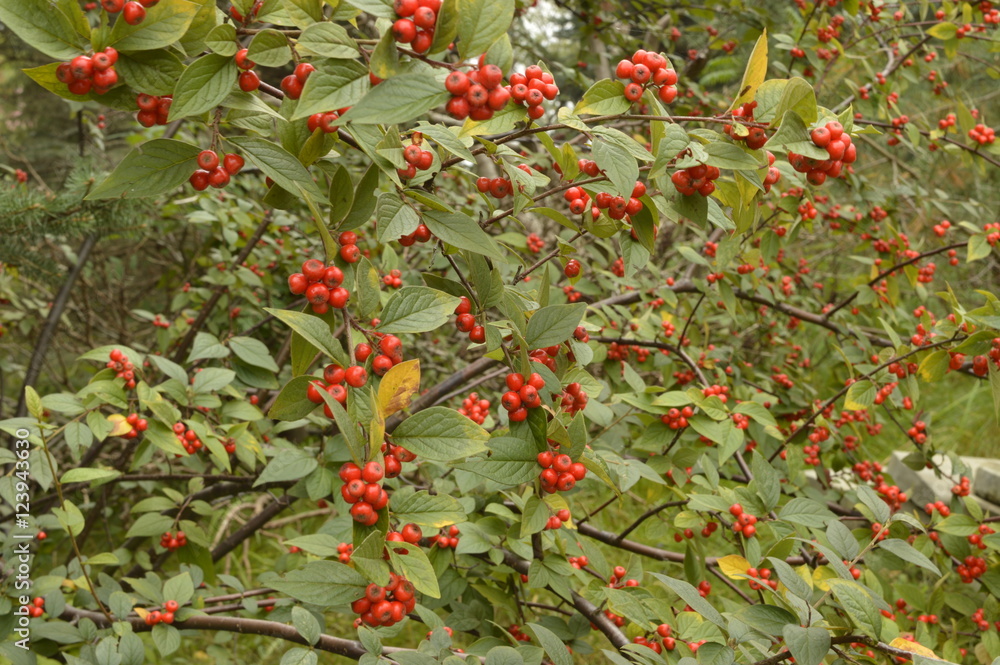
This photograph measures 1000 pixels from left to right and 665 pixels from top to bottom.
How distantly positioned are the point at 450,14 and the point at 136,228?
2.76 m

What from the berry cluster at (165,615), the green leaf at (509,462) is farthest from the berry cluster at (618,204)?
the berry cluster at (165,615)

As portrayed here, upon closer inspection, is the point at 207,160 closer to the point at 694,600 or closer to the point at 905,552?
the point at 694,600

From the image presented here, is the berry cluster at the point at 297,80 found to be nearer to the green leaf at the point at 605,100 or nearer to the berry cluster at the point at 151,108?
the berry cluster at the point at 151,108

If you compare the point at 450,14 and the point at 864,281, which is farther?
the point at 864,281

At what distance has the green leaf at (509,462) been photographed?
114 centimetres

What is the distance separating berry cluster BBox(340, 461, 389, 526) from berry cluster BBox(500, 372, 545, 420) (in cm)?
26

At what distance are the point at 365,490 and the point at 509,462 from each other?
0.99 ft

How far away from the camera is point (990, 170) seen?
716 cm

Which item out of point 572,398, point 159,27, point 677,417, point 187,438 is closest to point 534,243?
point 677,417

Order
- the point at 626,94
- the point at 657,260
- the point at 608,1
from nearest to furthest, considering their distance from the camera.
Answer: the point at 626,94 < the point at 608,1 < the point at 657,260

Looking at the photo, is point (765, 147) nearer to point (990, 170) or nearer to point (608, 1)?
point (608, 1)

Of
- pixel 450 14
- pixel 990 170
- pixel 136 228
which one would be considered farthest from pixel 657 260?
pixel 990 170

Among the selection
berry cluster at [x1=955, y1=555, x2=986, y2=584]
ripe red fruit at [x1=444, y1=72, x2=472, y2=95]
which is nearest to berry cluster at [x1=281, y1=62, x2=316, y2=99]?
ripe red fruit at [x1=444, y1=72, x2=472, y2=95]

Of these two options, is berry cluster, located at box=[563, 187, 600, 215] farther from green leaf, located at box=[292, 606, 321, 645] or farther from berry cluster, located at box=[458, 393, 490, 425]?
green leaf, located at box=[292, 606, 321, 645]
